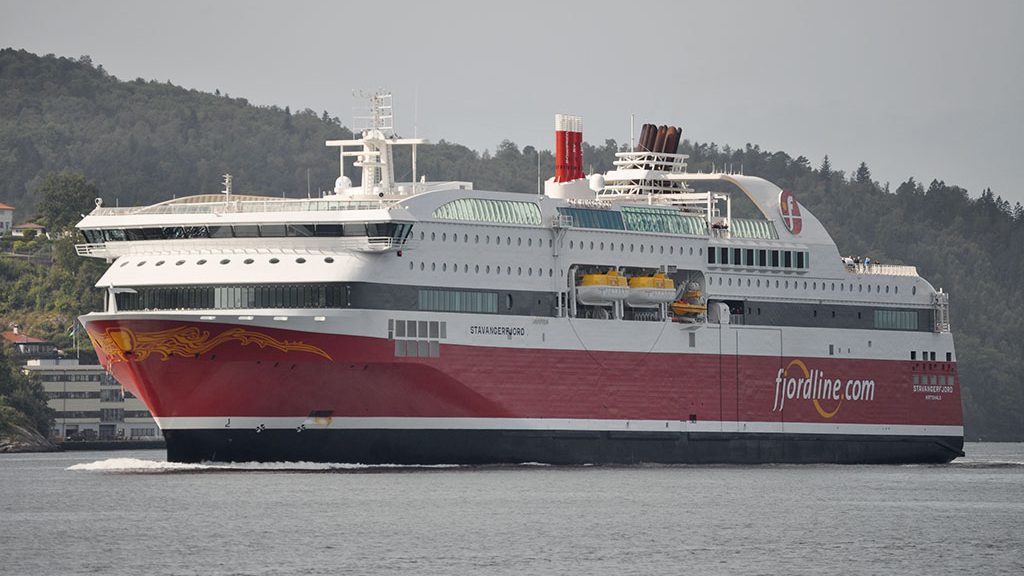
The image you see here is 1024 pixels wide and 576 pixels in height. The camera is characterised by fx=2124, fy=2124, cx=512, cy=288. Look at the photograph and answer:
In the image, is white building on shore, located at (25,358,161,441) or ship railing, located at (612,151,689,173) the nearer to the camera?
ship railing, located at (612,151,689,173)

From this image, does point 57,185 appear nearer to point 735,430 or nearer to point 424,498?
point 735,430

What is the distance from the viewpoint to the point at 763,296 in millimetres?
73000

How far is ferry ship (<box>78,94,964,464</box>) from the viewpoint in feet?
202

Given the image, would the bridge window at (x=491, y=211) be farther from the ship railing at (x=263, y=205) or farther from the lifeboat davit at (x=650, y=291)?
the lifeboat davit at (x=650, y=291)

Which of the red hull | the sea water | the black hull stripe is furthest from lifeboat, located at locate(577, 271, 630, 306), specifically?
the sea water

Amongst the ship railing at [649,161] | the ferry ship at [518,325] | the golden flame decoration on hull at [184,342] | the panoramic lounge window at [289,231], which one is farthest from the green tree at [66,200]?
the golden flame decoration on hull at [184,342]

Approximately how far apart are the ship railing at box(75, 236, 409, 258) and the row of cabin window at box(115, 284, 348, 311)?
4.08 feet

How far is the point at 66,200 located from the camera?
136 meters

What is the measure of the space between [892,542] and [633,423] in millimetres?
19313

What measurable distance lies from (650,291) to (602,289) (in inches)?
89.0

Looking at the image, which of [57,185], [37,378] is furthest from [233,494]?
[57,185]

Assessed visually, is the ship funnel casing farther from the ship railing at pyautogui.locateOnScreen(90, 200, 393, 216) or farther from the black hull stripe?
the black hull stripe

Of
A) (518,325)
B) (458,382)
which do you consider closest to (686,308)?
(518,325)

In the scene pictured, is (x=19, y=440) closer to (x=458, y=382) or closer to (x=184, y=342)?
(x=184, y=342)
